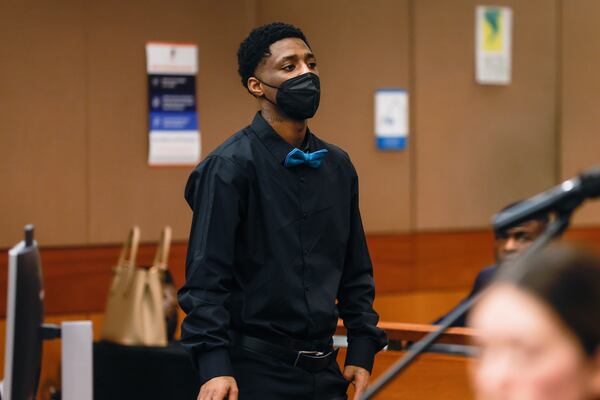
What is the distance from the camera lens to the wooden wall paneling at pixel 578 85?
5508 millimetres

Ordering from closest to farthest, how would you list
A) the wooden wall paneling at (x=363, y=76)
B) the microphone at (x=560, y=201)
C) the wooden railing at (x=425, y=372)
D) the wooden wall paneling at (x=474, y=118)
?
the microphone at (x=560, y=201) → the wooden railing at (x=425, y=372) → the wooden wall paneling at (x=363, y=76) → the wooden wall paneling at (x=474, y=118)

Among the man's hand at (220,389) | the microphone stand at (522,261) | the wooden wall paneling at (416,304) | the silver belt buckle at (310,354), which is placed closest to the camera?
the microphone stand at (522,261)

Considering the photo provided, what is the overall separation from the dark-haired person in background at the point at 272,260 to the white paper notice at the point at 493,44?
3.02m

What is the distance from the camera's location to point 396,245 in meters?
5.07

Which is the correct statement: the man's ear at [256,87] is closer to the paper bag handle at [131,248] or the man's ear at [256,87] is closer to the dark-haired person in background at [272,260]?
the dark-haired person in background at [272,260]

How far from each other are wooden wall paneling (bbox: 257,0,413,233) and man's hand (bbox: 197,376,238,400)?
9.19ft

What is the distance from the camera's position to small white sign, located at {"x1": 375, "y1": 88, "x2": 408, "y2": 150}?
4996 millimetres

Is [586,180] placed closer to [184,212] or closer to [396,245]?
[184,212]

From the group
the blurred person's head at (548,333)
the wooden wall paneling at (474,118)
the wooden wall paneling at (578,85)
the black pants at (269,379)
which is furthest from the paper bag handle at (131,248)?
the blurred person's head at (548,333)

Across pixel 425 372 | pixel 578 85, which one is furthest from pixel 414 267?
pixel 425 372

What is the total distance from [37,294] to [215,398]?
0.48m

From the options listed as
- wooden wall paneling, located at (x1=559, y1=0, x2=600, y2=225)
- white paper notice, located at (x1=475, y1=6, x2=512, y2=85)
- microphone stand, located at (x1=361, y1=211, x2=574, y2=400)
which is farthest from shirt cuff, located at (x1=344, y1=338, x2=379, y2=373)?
wooden wall paneling, located at (x1=559, y1=0, x2=600, y2=225)

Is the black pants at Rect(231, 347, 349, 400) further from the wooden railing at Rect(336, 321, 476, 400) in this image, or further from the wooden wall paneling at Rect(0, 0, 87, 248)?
the wooden wall paneling at Rect(0, 0, 87, 248)

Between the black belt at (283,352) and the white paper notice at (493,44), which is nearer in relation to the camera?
the black belt at (283,352)
